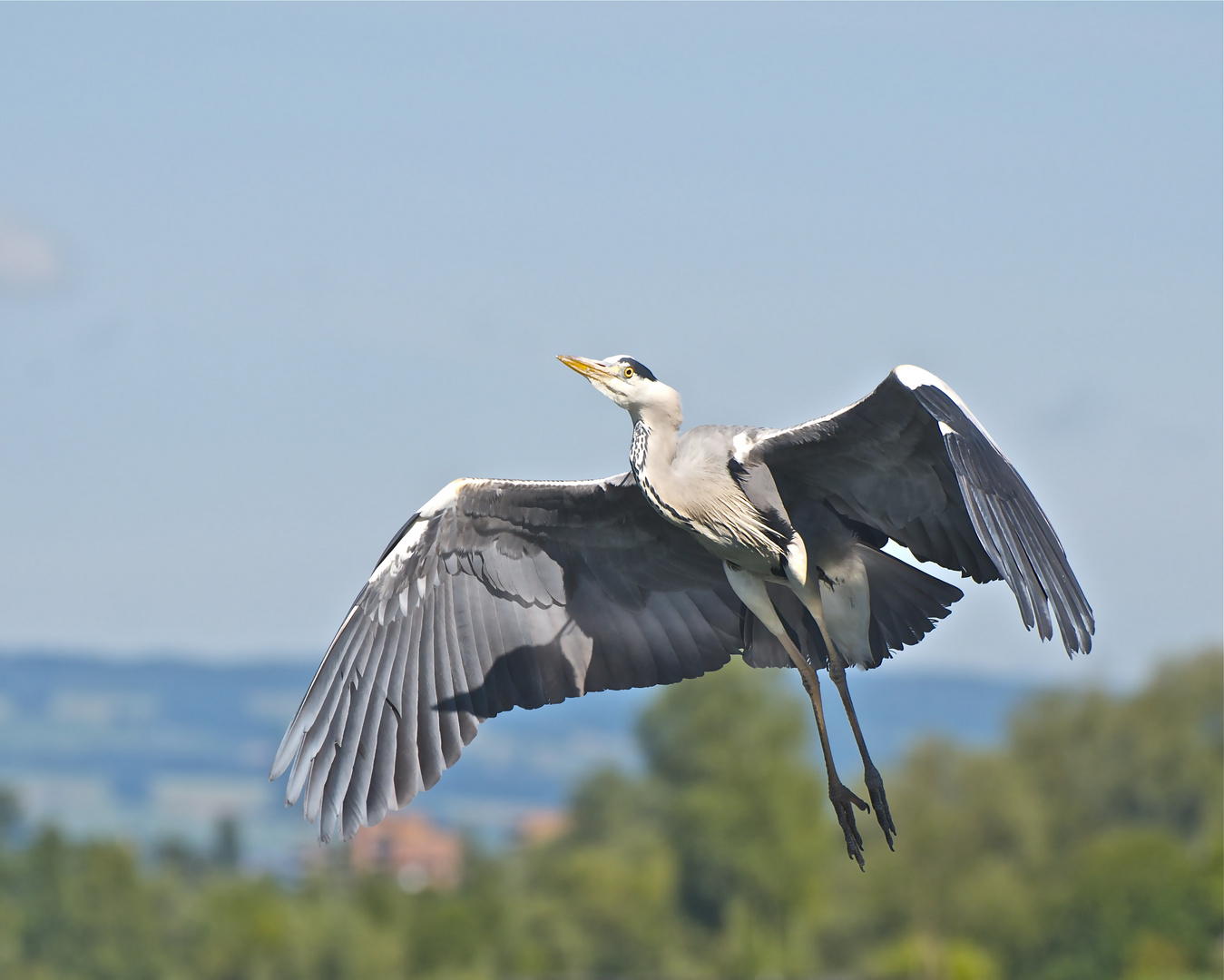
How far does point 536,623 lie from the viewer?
11578 mm

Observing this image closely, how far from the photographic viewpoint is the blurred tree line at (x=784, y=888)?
72.9 m

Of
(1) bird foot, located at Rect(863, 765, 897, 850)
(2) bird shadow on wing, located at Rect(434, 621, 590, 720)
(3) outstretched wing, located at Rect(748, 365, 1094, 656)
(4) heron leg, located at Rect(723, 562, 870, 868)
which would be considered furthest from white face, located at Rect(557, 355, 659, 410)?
(1) bird foot, located at Rect(863, 765, 897, 850)

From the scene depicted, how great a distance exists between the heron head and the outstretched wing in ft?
1.94

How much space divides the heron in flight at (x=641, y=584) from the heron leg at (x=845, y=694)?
26 millimetres

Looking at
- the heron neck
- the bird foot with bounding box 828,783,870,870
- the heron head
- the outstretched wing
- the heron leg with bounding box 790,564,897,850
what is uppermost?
the heron head

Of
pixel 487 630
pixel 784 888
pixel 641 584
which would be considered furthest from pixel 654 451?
pixel 784 888

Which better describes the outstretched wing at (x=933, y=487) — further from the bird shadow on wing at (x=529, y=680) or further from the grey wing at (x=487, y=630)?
the bird shadow on wing at (x=529, y=680)

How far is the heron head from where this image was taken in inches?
409

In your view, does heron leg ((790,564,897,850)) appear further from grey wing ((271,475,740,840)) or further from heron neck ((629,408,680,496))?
heron neck ((629,408,680,496))

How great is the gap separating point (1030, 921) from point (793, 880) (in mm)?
12521

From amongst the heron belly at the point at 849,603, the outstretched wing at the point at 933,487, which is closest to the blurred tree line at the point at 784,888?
the heron belly at the point at 849,603

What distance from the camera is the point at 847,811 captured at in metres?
10.1

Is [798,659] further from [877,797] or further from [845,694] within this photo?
[877,797]

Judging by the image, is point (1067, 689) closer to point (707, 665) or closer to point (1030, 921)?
point (1030, 921)
